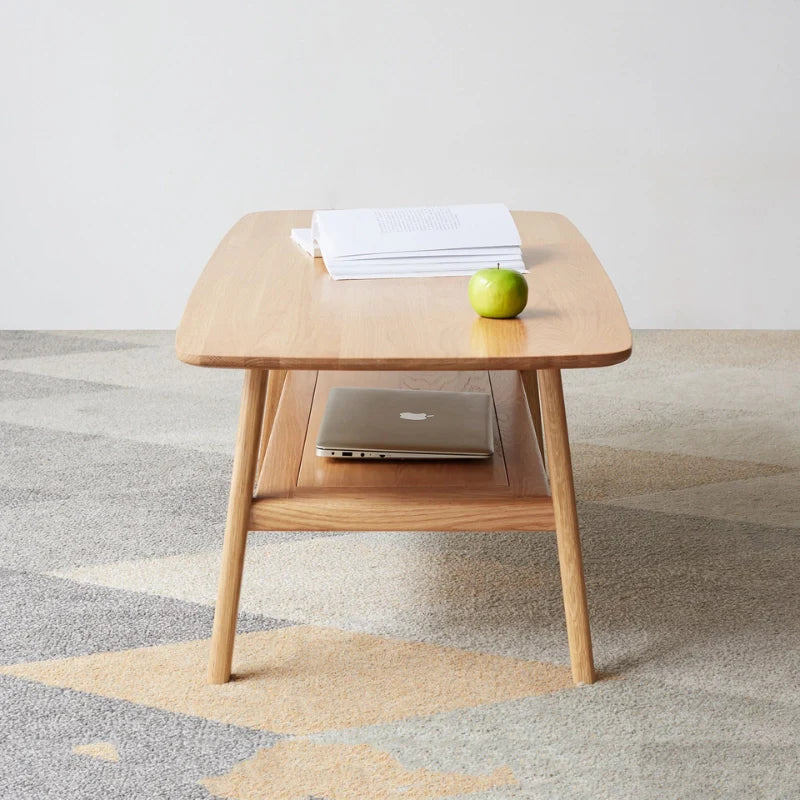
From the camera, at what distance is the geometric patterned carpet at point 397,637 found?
53.6 inches

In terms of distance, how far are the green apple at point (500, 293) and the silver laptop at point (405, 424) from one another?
0.86 feet

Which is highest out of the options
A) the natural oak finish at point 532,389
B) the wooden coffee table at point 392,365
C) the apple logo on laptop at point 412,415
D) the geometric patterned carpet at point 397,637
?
the wooden coffee table at point 392,365

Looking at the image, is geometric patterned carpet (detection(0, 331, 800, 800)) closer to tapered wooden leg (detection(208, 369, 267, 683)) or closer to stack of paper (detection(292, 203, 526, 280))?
→ tapered wooden leg (detection(208, 369, 267, 683))

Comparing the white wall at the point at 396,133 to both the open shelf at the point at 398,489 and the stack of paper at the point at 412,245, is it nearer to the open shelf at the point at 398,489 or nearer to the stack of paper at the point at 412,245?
the stack of paper at the point at 412,245

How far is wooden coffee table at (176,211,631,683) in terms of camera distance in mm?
1376

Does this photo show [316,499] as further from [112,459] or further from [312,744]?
[112,459]

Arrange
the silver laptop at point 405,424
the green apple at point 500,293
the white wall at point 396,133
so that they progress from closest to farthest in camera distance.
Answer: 1. the green apple at point 500,293
2. the silver laptop at point 405,424
3. the white wall at point 396,133

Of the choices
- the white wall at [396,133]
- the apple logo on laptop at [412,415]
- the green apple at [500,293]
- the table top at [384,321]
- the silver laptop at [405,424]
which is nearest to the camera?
the table top at [384,321]

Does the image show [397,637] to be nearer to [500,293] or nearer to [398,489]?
[398,489]

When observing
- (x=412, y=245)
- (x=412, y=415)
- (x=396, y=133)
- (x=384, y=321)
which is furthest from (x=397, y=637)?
(x=396, y=133)

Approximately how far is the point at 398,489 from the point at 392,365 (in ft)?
0.89

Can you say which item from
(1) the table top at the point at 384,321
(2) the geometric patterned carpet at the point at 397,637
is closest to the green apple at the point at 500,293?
(1) the table top at the point at 384,321

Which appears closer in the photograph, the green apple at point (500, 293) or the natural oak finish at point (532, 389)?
the green apple at point (500, 293)

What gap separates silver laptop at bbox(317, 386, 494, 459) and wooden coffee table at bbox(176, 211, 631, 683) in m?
0.02
